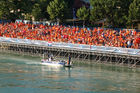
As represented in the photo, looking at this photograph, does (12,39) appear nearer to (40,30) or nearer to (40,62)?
(40,30)

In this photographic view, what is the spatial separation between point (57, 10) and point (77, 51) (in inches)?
788

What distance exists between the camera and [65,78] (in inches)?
1949

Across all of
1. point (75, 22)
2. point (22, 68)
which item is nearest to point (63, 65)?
point (22, 68)

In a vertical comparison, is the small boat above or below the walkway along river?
below

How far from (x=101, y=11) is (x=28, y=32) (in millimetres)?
15604

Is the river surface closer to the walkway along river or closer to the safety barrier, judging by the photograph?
the walkway along river

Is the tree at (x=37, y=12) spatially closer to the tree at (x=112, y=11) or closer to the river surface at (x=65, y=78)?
the tree at (x=112, y=11)

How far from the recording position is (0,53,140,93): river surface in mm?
44125

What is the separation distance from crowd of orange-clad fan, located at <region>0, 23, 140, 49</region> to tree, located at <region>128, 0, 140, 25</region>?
4880mm

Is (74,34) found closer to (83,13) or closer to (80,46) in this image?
(80,46)

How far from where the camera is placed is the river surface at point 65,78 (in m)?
44.1

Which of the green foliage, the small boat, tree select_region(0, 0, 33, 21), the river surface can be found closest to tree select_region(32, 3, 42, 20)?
tree select_region(0, 0, 33, 21)

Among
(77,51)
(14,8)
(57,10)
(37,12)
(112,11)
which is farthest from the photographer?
(14,8)

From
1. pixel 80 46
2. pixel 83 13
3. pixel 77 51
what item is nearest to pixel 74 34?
pixel 77 51
